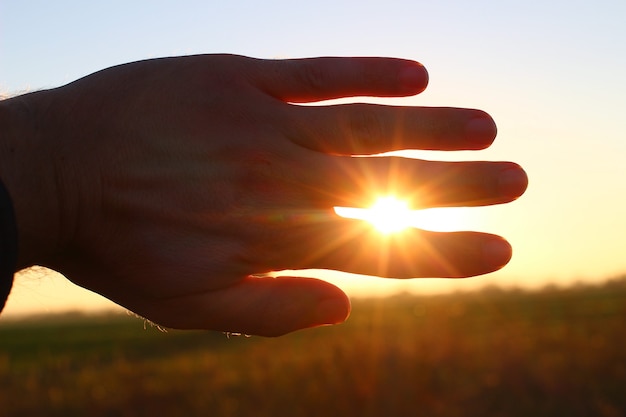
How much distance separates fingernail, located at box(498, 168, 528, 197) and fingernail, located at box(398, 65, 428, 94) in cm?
35

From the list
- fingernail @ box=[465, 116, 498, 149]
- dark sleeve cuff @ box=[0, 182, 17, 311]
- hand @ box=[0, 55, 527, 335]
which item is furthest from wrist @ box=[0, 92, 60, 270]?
fingernail @ box=[465, 116, 498, 149]

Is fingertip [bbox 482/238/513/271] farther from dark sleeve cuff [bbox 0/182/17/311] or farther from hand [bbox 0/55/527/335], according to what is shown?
dark sleeve cuff [bbox 0/182/17/311]

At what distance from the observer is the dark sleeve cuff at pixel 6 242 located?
1763 mm

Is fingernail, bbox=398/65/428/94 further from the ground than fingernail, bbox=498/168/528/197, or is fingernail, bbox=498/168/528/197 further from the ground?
fingernail, bbox=398/65/428/94

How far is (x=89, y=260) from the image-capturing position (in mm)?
2143

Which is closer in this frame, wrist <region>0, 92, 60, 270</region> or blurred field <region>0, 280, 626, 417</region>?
wrist <region>0, 92, 60, 270</region>

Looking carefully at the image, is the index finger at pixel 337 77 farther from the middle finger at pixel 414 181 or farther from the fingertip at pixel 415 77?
the middle finger at pixel 414 181

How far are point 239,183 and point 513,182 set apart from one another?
78cm

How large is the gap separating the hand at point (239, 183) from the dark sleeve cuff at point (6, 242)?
24 cm

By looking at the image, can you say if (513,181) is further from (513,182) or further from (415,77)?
(415,77)

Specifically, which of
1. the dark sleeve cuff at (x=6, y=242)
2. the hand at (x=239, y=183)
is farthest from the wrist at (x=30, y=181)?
the dark sleeve cuff at (x=6, y=242)

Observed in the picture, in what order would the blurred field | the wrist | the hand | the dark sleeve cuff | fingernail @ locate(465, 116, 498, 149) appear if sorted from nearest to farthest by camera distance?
the dark sleeve cuff < the wrist < the hand < fingernail @ locate(465, 116, 498, 149) < the blurred field

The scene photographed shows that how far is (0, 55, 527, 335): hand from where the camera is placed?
82.6 inches

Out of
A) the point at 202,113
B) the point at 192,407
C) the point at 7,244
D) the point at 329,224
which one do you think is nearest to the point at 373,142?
the point at 329,224
